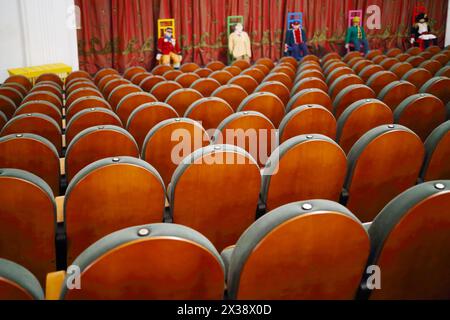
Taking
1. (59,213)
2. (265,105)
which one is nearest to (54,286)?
(59,213)

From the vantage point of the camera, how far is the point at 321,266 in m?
1.28

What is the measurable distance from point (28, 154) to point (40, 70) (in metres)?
6.83

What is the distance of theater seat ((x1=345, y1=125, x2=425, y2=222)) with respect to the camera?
7.13 ft

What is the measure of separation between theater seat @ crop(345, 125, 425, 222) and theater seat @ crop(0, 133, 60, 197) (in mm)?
1521

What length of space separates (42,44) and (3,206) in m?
8.20

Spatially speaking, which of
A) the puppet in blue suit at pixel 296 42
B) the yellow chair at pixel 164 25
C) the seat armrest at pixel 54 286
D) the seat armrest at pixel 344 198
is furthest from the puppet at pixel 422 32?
the seat armrest at pixel 54 286

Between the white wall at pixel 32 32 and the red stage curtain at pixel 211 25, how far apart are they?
3.16ft

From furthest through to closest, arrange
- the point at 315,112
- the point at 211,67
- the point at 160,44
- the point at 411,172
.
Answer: the point at 160,44
the point at 211,67
the point at 315,112
the point at 411,172

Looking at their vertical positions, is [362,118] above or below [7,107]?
above

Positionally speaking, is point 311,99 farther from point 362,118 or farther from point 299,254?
point 299,254

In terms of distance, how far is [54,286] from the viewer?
1.50 meters

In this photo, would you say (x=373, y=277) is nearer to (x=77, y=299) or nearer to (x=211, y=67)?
(x=77, y=299)

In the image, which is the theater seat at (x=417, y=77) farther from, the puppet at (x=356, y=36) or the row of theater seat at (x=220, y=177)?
the puppet at (x=356, y=36)
